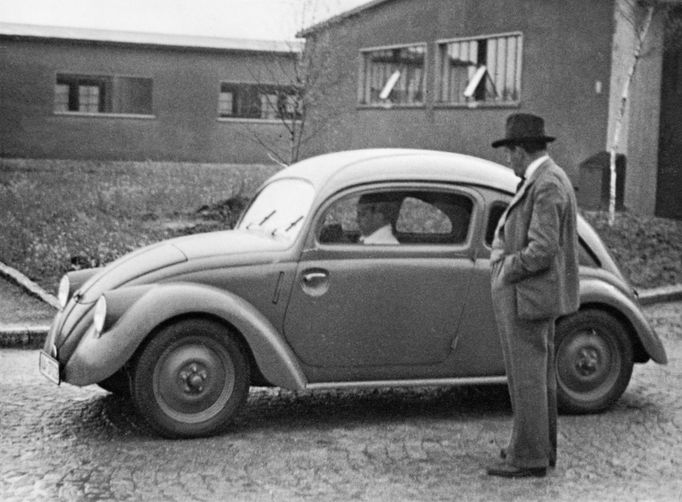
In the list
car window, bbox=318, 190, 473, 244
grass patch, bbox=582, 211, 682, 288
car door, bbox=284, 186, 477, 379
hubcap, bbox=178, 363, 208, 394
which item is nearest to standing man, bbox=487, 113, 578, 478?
car door, bbox=284, 186, 477, 379

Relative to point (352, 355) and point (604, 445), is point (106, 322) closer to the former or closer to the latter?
point (352, 355)

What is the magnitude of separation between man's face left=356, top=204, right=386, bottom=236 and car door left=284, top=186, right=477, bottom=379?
0.05 m

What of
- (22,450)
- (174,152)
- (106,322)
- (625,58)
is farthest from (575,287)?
(174,152)

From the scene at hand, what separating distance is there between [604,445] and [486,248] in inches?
53.9

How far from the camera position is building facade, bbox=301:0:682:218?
19.5 metres

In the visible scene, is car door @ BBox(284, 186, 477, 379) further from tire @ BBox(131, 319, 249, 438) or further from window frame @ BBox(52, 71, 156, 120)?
window frame @ BBox(52, 71, 156, 120)

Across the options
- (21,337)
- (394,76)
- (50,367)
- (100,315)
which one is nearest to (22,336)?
(21,337)

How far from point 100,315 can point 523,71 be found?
1611 centimetres

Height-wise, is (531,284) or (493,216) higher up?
(493,216)

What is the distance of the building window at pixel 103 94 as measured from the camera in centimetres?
3384

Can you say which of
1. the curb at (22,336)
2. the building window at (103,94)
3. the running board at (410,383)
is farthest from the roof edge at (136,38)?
the running board at (410,383)

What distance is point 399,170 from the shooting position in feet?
22.9

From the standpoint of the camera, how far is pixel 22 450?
615 cm

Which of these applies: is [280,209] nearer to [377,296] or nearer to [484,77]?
[377,296]
